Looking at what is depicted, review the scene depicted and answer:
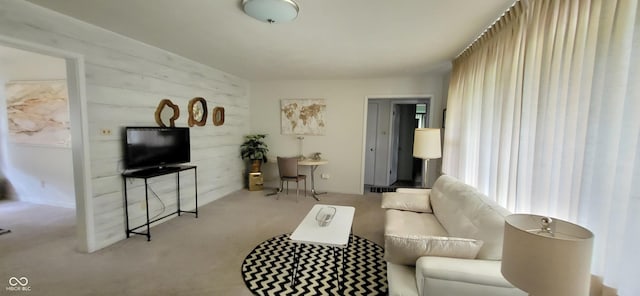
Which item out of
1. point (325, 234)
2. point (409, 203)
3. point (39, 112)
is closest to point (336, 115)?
point (409, 203)

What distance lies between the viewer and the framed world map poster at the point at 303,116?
17.2ft

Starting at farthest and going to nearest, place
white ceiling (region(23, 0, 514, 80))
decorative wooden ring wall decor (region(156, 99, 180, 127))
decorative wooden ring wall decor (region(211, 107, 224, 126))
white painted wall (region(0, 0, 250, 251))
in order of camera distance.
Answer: decorative wooden ring wall decor (region(211, 107, 224, 126)) → decorative wooden ring wall decor (region(156, 99, 180, 127)) → white painted wall (region(0, 0, 250, 251)) → white ceiling (region(23, 0, 514, 80))

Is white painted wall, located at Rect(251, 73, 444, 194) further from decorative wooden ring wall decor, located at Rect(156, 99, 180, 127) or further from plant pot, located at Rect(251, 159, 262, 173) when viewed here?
decorative wooden ring wall decor, located at Rect(156, 99, 180, 127)

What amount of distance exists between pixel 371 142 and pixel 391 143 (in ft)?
1.50

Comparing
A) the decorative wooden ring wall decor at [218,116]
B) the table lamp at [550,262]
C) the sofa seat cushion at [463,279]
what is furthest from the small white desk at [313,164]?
the table lamp at [550,262]

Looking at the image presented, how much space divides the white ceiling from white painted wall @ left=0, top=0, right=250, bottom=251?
0.52 ft

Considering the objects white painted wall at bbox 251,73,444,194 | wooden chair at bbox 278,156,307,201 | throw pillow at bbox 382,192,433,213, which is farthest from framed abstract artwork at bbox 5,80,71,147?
throw pillow at bbox 382,192,433,213

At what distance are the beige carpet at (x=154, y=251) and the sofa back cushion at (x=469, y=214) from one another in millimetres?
900

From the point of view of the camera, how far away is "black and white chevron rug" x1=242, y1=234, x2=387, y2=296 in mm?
2104

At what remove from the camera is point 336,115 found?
518 cm

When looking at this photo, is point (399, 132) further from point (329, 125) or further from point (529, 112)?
point (529, 112)

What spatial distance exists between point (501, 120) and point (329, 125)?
331 cm

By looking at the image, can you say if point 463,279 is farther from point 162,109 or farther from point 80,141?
point 162,109

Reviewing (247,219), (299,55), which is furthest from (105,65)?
(247,219)
